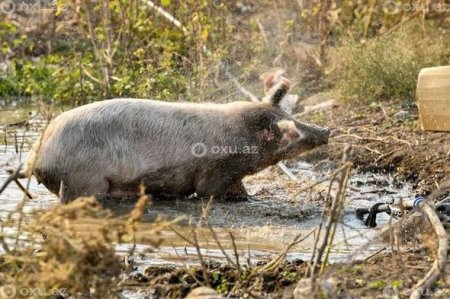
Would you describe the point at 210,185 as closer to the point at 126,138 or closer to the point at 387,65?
the point at 126,138

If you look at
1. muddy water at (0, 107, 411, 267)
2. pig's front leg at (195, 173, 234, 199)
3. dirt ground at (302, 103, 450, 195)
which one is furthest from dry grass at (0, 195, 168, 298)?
dirt ground at (302, 103, 450, 195)

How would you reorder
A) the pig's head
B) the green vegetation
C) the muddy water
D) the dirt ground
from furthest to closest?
the green vegetation, the dirt ground, the pig's head, the muddy water

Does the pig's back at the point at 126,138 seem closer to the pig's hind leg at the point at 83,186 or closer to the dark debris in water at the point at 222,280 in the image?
the pig's hind leg at the point at 83,186

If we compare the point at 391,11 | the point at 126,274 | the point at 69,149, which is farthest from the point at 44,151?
the point at 391,11

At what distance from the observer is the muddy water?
6.94m

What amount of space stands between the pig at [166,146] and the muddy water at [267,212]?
210 millimetres

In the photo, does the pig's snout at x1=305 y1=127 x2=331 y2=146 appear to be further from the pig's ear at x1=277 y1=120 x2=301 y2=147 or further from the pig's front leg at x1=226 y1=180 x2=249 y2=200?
the pig's front leg at x1=226 y1=180 x2=249 y2=200

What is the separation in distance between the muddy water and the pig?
0.69 feet

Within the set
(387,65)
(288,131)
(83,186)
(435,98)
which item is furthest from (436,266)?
(387,65)

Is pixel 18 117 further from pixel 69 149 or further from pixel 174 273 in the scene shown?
pixel 174 273

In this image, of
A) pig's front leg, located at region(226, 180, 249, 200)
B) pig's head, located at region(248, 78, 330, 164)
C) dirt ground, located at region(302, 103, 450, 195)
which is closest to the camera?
pig's head, located at region(248, 78, 330, 164)

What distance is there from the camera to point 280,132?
352 inches

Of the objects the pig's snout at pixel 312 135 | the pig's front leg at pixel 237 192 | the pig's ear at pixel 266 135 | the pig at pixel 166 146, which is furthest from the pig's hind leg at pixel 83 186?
the pig's snout at pixel 312 135

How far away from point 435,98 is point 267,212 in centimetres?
179
